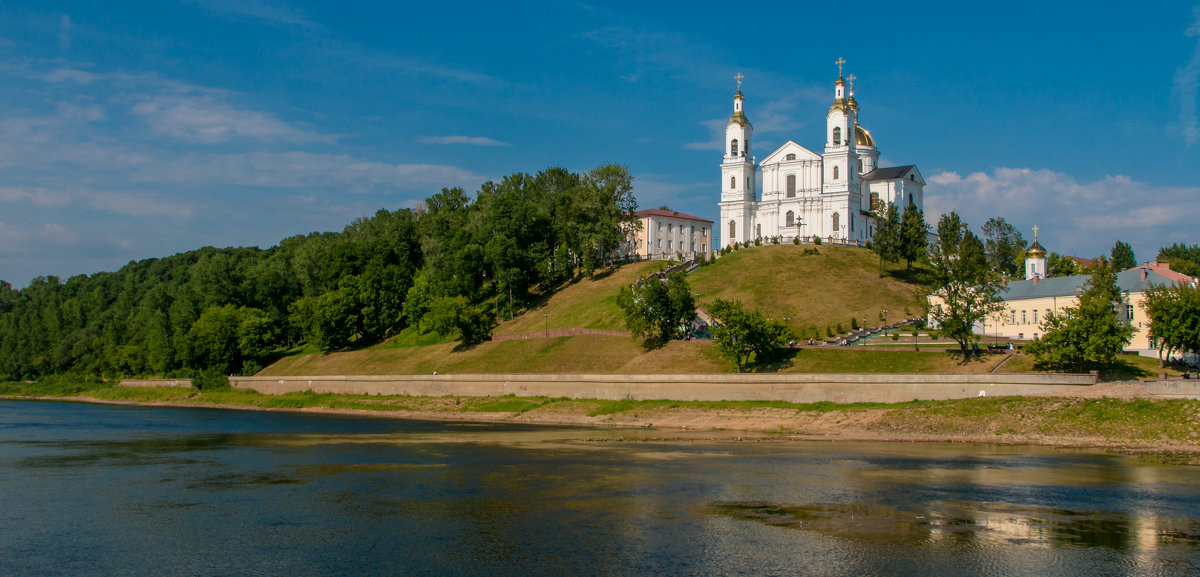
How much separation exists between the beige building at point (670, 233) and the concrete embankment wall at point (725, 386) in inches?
1978

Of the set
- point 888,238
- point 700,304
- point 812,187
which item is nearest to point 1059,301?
point 888,238

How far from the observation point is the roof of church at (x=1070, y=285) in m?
71.3

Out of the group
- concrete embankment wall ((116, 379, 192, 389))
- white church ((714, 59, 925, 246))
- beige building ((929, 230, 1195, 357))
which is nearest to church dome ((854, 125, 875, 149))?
white church ((714, 59, 925, 246))

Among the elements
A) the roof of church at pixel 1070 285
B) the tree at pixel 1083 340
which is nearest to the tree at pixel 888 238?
the roof of church at pixel 1070 285

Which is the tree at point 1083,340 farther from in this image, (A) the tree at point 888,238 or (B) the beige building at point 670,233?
(B) the beige building at point 670,233

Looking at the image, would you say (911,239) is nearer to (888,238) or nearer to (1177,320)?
(888,238)

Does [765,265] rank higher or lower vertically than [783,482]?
higher

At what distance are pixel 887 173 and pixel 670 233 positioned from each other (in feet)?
99.5

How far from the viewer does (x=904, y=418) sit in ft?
181

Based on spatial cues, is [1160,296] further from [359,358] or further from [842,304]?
[359,358]

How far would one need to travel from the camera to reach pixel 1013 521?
3031 cm

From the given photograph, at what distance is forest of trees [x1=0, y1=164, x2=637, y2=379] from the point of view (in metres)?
105

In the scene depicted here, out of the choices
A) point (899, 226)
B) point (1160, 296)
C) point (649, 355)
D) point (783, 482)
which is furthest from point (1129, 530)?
point (899, 226)

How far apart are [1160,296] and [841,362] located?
2052cm
